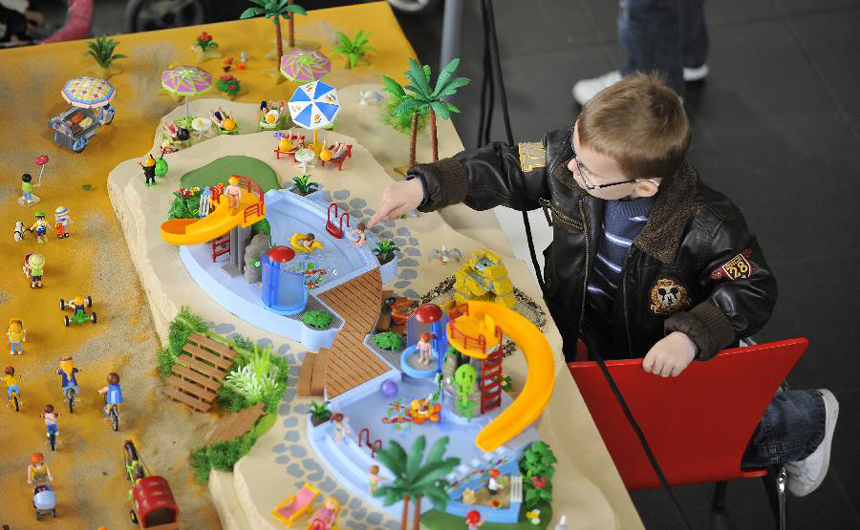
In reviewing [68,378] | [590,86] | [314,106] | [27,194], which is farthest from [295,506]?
[590,86]

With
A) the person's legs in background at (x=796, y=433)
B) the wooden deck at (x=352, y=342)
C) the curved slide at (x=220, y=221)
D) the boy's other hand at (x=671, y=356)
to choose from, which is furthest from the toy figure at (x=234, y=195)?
the person's legs in background at (x=796, y=433)

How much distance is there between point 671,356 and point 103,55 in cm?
274

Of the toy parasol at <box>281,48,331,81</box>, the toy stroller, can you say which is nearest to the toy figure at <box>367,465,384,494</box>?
the toy stroller

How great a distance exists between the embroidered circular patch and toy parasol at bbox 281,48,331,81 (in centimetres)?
166

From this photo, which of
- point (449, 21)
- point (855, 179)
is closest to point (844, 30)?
point (855, 179)

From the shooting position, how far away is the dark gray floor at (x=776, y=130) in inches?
223

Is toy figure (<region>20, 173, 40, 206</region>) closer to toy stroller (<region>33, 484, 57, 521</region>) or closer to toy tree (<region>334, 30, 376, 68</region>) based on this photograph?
toy stroller (<region>33, 484, 57, 521</region>)

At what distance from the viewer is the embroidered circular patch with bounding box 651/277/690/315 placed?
4188 millimetres

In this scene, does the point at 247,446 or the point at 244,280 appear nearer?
the point at 247,446

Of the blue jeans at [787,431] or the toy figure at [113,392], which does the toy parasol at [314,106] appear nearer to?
the toy figure at [113,392]

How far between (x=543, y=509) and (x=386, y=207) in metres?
1.18

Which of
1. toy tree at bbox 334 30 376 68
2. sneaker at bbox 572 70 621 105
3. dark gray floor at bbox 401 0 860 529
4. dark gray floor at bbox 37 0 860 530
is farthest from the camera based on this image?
sneaker at bbox 572 70 621 105

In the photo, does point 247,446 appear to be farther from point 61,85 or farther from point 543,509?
point 61,85

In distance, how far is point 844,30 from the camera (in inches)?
309
